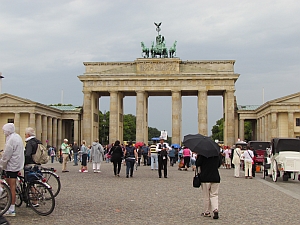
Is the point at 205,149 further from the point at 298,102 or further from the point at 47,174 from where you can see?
the point at 298,102

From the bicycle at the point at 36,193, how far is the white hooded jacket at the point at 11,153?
2.52 feet

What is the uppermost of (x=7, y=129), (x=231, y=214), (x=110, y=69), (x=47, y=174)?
(x=110, y=69)

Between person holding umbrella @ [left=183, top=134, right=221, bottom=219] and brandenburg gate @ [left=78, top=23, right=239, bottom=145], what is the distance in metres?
62.3

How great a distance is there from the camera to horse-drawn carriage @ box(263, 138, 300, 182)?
23.1 meters

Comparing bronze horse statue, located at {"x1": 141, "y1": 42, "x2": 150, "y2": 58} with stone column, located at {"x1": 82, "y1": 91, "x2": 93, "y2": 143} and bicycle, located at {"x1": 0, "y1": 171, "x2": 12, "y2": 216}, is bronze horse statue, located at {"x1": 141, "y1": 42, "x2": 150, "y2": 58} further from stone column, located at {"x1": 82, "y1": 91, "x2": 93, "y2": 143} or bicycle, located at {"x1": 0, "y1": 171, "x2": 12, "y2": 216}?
bicycle, located at {"x1": 0, "y1": 171, "x2": 12, "y2": 216}

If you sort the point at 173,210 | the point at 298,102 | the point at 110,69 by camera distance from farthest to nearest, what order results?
the point at 110,69 < the point at 298,102 < the point at 173,210

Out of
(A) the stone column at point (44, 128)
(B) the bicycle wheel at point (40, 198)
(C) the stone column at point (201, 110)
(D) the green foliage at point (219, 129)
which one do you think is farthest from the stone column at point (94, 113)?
(B) the bicycle wheel at point (40, 198)

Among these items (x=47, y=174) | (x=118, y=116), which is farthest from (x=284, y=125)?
(x=47, y=174)

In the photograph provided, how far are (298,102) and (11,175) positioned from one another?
58.8 metres

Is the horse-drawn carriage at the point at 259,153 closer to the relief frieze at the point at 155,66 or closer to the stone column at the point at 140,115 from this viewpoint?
the stone column at the point at 140,115

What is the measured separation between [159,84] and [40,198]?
6317 cm

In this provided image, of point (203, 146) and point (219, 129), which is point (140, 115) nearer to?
point (203, 146)

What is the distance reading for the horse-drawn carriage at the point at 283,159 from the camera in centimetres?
2309

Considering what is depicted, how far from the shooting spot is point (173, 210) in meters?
12.7
